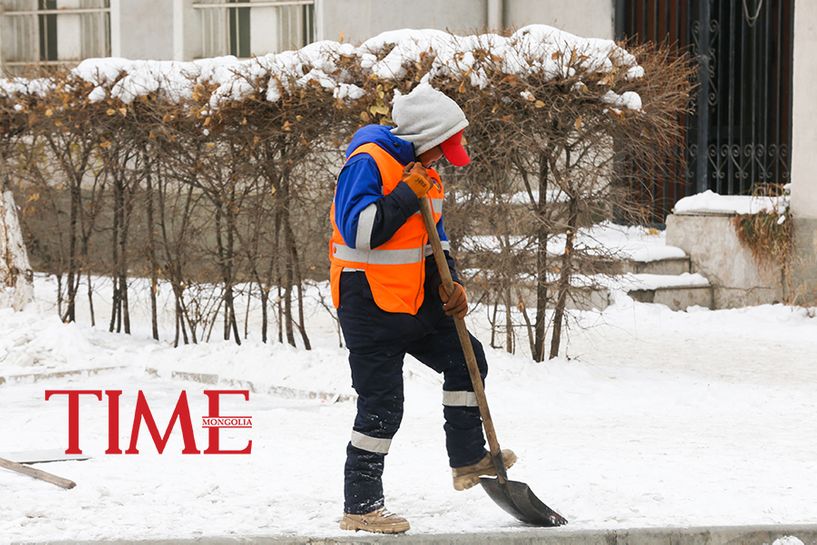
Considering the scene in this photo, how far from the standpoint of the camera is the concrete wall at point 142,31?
18.2 m

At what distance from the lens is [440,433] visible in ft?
26.6

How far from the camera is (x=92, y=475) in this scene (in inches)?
268

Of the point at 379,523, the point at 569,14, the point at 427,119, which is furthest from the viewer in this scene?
the point at 569,14

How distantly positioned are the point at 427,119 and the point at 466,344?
91 cm

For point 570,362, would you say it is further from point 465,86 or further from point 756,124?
→ point 756,124

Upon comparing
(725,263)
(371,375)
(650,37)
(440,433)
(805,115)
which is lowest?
(440,433)

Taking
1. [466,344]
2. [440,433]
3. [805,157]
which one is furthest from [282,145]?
[805,157]

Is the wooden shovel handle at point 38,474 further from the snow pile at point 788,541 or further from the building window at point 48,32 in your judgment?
the building window at point 48,32

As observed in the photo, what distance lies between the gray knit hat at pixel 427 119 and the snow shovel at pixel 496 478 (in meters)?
0.25

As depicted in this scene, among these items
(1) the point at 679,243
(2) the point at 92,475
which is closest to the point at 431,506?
(2) the point at 92,475

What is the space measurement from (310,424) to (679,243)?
23.1 ft

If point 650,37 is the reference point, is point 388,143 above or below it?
below

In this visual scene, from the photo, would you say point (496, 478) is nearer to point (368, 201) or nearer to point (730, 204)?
point (368, 201)

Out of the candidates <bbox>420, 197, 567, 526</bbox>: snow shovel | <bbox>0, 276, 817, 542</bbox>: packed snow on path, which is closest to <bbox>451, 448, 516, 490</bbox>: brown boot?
<bbox>420, 197, 567, 526</bbox>: snow shovel
